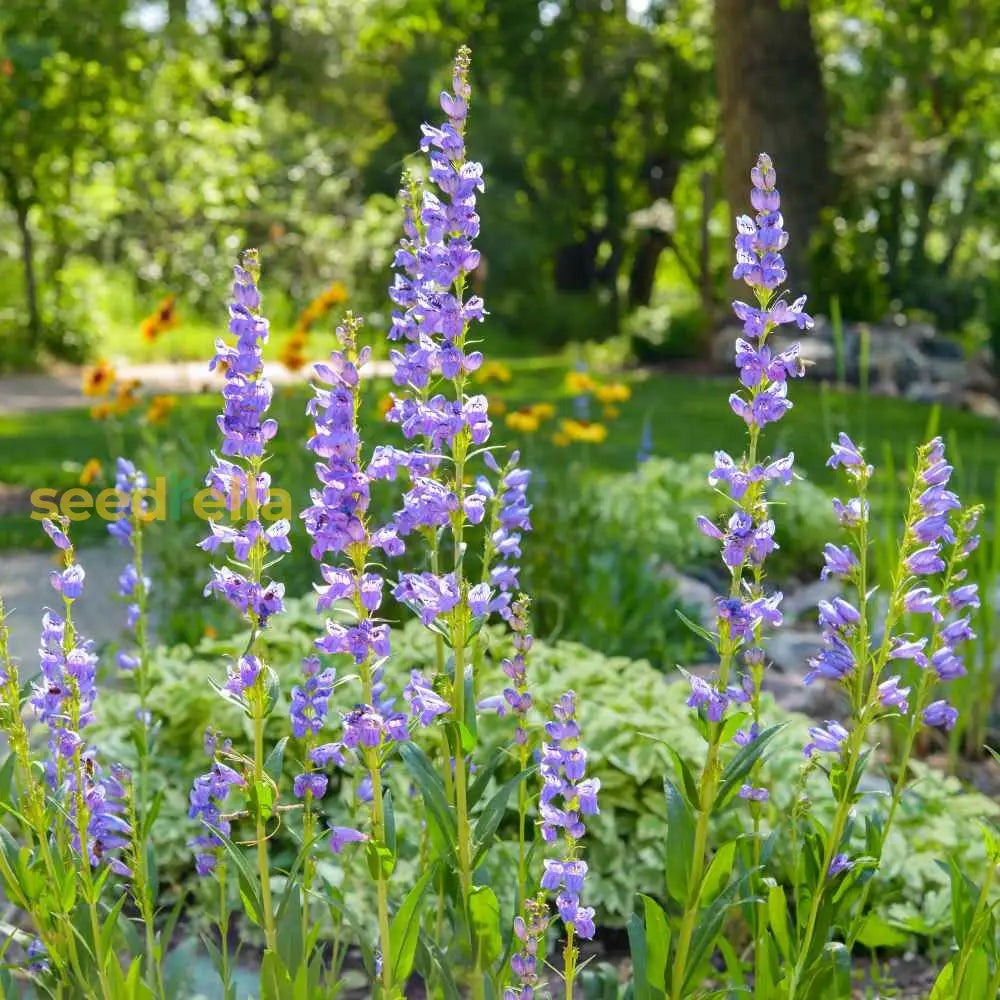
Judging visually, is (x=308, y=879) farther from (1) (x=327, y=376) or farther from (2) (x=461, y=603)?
(1) (x=327, y=376)

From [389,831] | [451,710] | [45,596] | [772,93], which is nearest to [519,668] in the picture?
[451,710]

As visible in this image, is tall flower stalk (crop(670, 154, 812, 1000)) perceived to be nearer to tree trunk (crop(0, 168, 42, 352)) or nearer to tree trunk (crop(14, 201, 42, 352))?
tree trunk (crop(0, 168, 42, 352))

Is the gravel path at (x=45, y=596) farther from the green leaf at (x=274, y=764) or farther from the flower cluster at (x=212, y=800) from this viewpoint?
the green leaf at (x=274, y=764)

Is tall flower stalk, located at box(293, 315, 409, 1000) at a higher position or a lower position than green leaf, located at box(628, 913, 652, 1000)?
higher

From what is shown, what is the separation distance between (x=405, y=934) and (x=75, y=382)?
12.6 metres

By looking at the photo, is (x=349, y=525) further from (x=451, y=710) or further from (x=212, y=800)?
(x=212, y=800)

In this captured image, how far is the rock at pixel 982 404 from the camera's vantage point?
11486 mm

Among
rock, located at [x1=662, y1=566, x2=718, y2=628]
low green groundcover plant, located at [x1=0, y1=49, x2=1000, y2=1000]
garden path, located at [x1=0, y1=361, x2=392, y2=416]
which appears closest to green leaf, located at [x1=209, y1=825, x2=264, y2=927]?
low green groundcover plant, located at [x1=0, y1=49, x2=1000, y2=1000]

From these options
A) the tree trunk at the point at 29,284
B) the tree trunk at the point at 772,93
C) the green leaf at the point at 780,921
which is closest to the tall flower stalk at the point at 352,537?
the green leaf at the point at 780,921

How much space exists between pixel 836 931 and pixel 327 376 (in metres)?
1.08

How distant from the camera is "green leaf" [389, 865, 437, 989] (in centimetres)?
171

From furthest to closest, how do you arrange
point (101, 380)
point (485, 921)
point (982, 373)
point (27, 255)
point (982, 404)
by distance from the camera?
point (27, 255), point (982, 373), point (982, 404), point (101, 380), point (485, 921)

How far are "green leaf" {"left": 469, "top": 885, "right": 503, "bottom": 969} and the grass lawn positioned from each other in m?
3.75

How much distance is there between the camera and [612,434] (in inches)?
381
